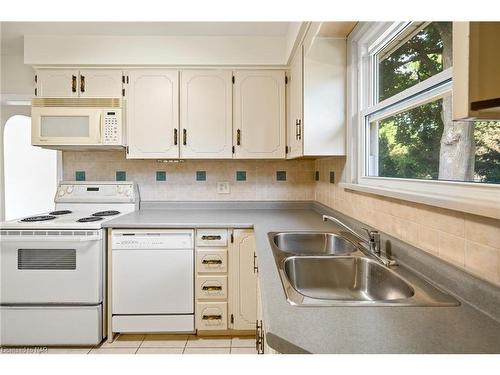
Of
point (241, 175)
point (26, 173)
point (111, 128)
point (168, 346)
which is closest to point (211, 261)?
point (168, 346)

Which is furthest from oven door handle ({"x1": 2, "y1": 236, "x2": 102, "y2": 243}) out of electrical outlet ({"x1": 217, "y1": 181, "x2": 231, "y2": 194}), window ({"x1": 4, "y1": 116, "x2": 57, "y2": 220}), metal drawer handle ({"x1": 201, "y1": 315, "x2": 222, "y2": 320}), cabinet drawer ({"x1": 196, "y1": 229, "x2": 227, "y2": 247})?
window ({"x1": 4, "y1": 116, "x2": 57, "y2": 220})

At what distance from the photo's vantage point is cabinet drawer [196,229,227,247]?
2191 mm

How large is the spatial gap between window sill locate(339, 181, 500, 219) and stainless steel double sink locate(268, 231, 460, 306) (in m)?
0.26

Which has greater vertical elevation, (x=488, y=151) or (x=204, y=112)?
(x=204, y=112)

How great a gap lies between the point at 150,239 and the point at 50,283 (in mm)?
683

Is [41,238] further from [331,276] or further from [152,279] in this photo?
[331,276]

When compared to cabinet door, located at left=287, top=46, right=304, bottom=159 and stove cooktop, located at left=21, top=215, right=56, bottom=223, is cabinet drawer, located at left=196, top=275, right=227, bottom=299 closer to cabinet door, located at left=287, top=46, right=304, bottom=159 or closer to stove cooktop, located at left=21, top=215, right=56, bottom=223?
cabinet door, located at left=287, top=46, right=304, bottom=159

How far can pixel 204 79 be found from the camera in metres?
2.52

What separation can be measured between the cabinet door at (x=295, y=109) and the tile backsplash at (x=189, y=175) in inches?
15.1

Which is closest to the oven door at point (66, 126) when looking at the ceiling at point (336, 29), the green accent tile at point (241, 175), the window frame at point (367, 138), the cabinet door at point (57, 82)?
the cabinet door at point (57, 82)

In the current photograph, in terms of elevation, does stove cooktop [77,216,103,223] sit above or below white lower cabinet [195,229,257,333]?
above

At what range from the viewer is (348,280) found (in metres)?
1.38

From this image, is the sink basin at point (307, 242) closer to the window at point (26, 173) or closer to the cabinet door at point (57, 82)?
the cabinet door at point (57, 82)
